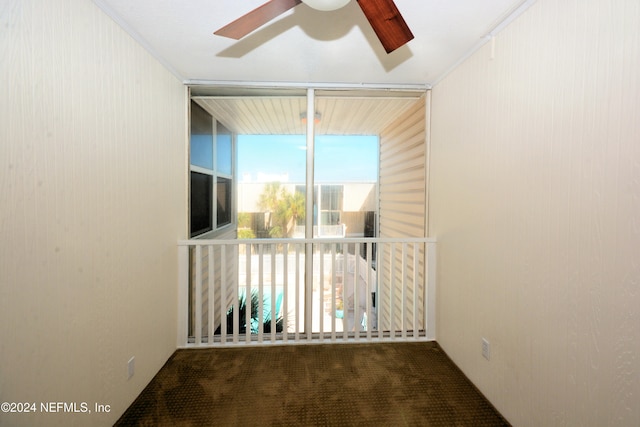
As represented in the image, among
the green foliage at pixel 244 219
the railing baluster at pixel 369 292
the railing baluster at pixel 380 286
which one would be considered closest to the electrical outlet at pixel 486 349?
the railing baluster at pixel 380 286

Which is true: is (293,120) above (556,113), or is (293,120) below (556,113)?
above

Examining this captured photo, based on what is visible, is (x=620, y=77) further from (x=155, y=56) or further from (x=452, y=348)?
(x=155, y=56)

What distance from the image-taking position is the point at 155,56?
1812 mm

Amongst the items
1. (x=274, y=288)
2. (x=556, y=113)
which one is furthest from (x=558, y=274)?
(x=274, y=288)

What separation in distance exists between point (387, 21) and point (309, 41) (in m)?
0.67

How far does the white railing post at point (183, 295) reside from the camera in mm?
2195

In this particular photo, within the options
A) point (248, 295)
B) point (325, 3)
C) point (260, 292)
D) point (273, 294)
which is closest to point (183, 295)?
point (248, 295)

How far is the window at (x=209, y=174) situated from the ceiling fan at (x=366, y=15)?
120 cm

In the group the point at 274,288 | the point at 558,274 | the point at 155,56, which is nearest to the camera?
the point at 558,274

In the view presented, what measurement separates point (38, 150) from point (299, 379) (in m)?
1.91

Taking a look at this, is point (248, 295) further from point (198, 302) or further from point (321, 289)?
point (321, 289)

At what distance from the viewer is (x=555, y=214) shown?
1.19m

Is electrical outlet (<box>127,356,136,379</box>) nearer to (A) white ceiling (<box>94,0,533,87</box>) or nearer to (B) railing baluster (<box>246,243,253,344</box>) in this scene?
(B) railing baluster (<box>246,243,253,344</box>)

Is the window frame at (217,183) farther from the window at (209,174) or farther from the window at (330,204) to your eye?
the window at (330,204)
